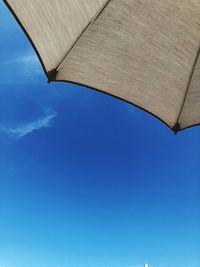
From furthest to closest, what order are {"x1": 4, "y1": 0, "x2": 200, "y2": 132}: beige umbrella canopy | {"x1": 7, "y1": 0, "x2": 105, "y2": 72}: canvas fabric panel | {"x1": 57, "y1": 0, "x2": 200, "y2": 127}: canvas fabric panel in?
{"x1": 57, "y1": 0, "x2": 200, "y2": 127}: canvas fabric panel → {"x1": 4, "y1": 0, "x2": 200, "y2": 132}: beige umbrella canopy → {"x1": 7, "y1": 0, "x2": 105, "y2": 72}: canvas fabric panel

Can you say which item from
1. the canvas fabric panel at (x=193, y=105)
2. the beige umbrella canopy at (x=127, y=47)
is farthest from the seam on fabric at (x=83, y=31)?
the canvas fabric panel at (x=193, y=105)

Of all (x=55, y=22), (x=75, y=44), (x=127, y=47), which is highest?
(x=127, y=47)

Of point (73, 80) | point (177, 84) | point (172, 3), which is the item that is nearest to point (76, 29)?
point (73, 80)

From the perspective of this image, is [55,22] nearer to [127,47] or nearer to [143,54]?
[127,47]

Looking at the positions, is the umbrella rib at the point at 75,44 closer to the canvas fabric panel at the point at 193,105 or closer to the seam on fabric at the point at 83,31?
the seam on fabric at the point at 83,31

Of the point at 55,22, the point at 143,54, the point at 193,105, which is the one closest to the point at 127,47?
the point at 143,54

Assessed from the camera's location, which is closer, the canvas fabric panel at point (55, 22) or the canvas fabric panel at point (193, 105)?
the canvas fabric panel at point (55, 22)

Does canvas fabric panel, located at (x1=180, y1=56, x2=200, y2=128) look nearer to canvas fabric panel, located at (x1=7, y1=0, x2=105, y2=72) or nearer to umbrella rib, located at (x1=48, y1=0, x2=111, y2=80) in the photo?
umbrella rib, located at (x1=48, y1=0, x2=111, y2=80)

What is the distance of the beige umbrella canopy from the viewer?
4.42 m

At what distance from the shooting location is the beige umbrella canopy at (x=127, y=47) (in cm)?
442

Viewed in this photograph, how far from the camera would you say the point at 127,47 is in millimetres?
4918

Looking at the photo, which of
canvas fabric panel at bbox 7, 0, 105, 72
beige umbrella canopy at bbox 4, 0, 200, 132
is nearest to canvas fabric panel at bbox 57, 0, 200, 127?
beige umbrella canopy at bbox 4, 0, 200, 132

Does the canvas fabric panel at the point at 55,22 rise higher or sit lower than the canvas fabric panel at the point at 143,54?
lower

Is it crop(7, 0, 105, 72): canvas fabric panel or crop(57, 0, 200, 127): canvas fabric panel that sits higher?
crop(57, 0, 200, 127): canvas fabric panel
